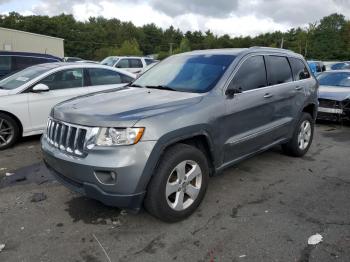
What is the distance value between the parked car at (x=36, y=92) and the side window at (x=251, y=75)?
3.69 metres

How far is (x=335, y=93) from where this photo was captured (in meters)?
8.24

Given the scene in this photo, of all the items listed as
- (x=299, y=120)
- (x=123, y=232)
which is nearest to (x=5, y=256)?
(x=123, y=232)

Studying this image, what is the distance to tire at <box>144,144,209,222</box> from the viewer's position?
3.00 metres

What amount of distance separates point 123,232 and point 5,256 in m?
1.04

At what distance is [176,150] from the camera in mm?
3131

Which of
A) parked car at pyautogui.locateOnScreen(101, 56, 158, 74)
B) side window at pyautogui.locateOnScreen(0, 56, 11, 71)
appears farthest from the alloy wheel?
parked car at pyautogui.locateOnScreen(101, 56, 158, 74)

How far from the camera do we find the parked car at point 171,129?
2.86 meters

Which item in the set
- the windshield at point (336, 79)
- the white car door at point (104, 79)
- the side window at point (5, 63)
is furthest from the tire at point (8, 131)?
the windshield at point (336, 79)

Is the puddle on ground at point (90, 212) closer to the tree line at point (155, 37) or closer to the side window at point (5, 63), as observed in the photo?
the side window at point (5, 63)

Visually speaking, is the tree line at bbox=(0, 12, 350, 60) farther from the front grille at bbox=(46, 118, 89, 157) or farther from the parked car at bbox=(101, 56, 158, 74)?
the front grille at bbox=(46, 118, 89, 157)

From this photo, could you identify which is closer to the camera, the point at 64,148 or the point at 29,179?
the point at 64,148

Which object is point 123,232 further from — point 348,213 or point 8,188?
point 348,213

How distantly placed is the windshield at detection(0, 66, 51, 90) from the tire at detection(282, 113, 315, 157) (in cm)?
475

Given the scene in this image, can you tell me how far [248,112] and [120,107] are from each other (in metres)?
1.65
